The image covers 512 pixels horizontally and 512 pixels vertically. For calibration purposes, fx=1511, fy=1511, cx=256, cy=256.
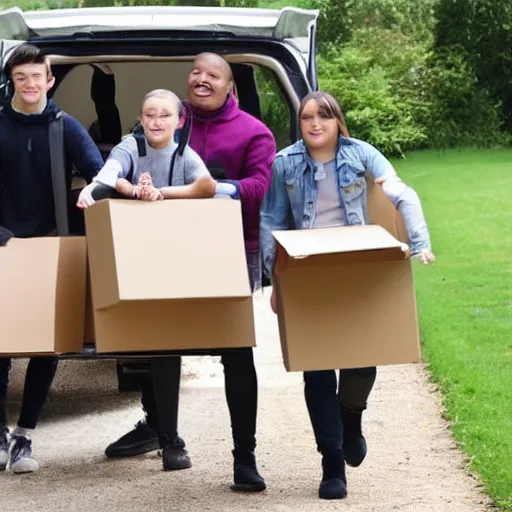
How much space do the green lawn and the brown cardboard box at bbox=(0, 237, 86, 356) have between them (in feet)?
5.68

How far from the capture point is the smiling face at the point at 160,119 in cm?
559

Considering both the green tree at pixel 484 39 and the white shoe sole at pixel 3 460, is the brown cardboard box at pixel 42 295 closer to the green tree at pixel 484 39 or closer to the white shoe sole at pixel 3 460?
the white shoe sole at pixel 3 460

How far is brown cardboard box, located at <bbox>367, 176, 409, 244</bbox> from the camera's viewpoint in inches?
219

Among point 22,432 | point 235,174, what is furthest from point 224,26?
point 22,432

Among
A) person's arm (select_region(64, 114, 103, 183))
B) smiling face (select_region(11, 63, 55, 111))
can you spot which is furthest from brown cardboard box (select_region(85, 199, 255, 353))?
smiling face (select_region(11, 63, 55, 111))

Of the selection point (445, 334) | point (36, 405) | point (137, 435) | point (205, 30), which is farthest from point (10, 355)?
point (445, 334)

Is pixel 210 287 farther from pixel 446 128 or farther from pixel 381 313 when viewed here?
pixel 446 128

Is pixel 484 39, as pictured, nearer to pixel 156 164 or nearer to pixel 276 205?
pixel 276 205

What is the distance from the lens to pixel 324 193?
5.65 m

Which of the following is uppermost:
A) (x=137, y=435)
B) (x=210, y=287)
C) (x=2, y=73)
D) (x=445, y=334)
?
(x=2, y=73)

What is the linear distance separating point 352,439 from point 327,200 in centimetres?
102

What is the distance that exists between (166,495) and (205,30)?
2428 mm

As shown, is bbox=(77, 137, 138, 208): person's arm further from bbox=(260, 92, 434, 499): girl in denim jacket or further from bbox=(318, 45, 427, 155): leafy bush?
bbox=(318, 45, 427, 155): leafy bush

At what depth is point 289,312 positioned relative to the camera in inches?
214
